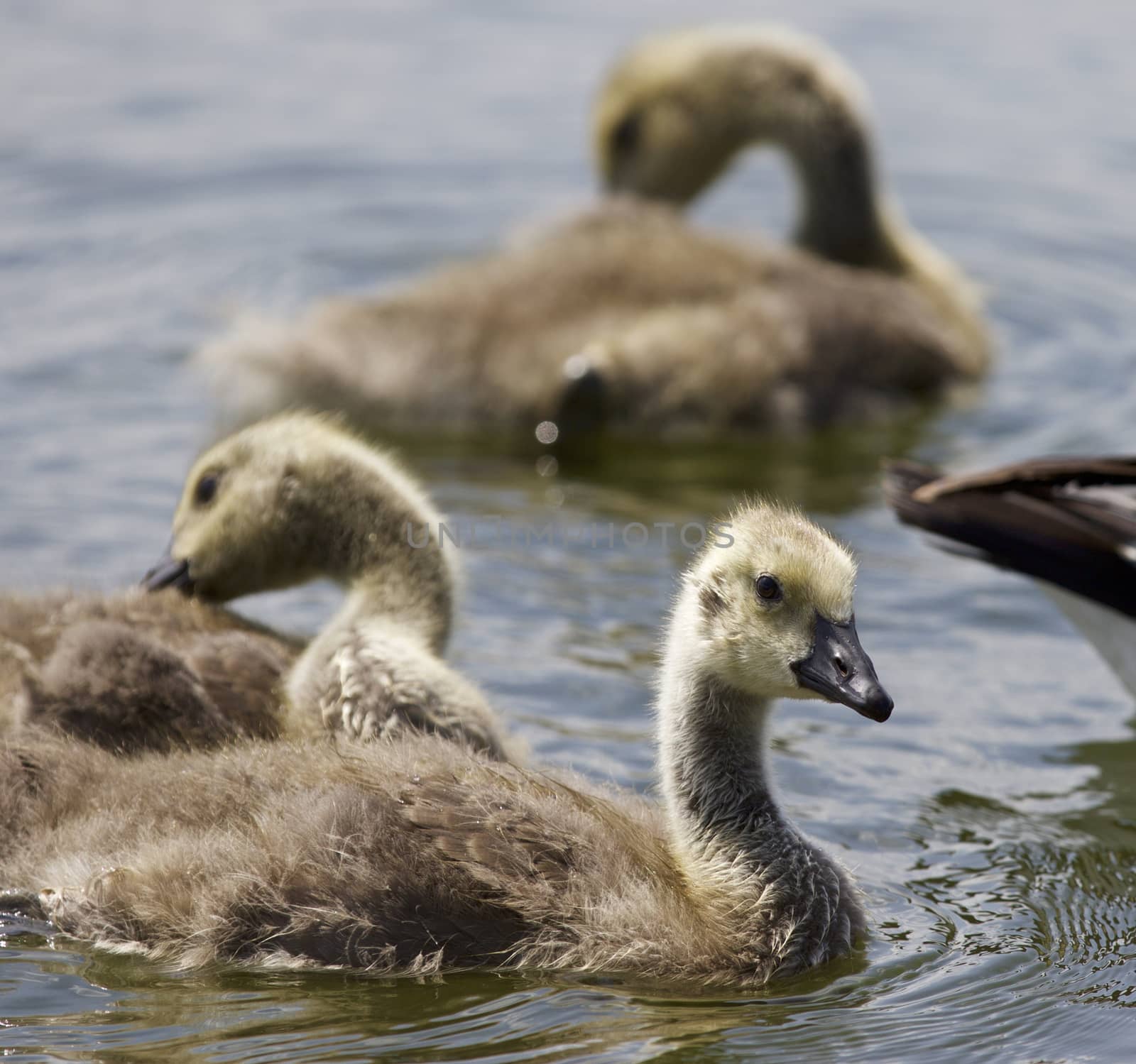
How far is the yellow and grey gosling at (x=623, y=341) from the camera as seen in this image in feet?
27.8

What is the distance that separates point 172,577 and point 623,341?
2913 millimetres

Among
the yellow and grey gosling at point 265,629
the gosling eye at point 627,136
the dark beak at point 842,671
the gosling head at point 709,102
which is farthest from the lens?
the gosling eye at point 627,136

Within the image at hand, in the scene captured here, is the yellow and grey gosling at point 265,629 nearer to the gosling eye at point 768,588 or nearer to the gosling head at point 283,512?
the gosling head at point 283,512

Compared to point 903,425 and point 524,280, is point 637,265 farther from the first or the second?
point 903,425

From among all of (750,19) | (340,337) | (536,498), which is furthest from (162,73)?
(536,498)

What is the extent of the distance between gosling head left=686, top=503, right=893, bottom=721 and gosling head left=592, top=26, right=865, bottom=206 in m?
5.50

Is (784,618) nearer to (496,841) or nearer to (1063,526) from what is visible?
(496,841)

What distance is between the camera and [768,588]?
4.83 m

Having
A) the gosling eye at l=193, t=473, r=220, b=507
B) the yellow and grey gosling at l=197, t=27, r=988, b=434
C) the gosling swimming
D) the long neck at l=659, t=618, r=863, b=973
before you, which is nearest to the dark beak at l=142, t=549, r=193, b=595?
the gosling eye at l=193, t=473, r=220, b=507

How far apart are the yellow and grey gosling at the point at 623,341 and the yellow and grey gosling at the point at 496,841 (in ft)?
11.4

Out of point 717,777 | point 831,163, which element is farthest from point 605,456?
point 717,777

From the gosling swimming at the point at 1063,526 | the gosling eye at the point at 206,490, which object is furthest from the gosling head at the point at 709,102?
the gosling eye at the point at 206,490

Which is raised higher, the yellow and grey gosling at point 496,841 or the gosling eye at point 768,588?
the gosling eye at point 768,588

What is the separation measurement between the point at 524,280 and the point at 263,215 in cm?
308
